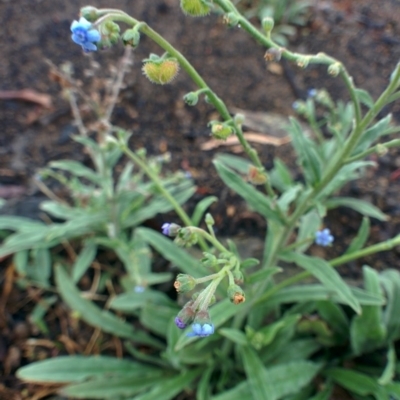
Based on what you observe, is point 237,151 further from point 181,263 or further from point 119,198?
point 181,263

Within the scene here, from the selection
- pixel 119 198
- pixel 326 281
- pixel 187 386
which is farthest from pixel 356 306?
pixel 119 198

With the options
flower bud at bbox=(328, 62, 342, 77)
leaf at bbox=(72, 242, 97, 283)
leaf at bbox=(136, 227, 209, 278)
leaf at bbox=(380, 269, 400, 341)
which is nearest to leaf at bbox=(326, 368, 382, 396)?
leaf at bbox=(380, 269, 400, 341)

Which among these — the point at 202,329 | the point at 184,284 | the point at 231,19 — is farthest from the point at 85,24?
the point at 202,329

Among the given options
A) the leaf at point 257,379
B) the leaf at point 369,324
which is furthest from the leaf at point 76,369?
the leaf at point 369,324

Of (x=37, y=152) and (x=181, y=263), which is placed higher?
(x=181, y=263)

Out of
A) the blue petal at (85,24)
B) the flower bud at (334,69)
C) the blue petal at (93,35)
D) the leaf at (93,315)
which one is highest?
the flower bud at (334,69)

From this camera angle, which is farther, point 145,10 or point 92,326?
point 145,10

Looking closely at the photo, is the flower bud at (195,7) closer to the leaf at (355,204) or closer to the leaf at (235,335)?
the leaf at (235,335)
